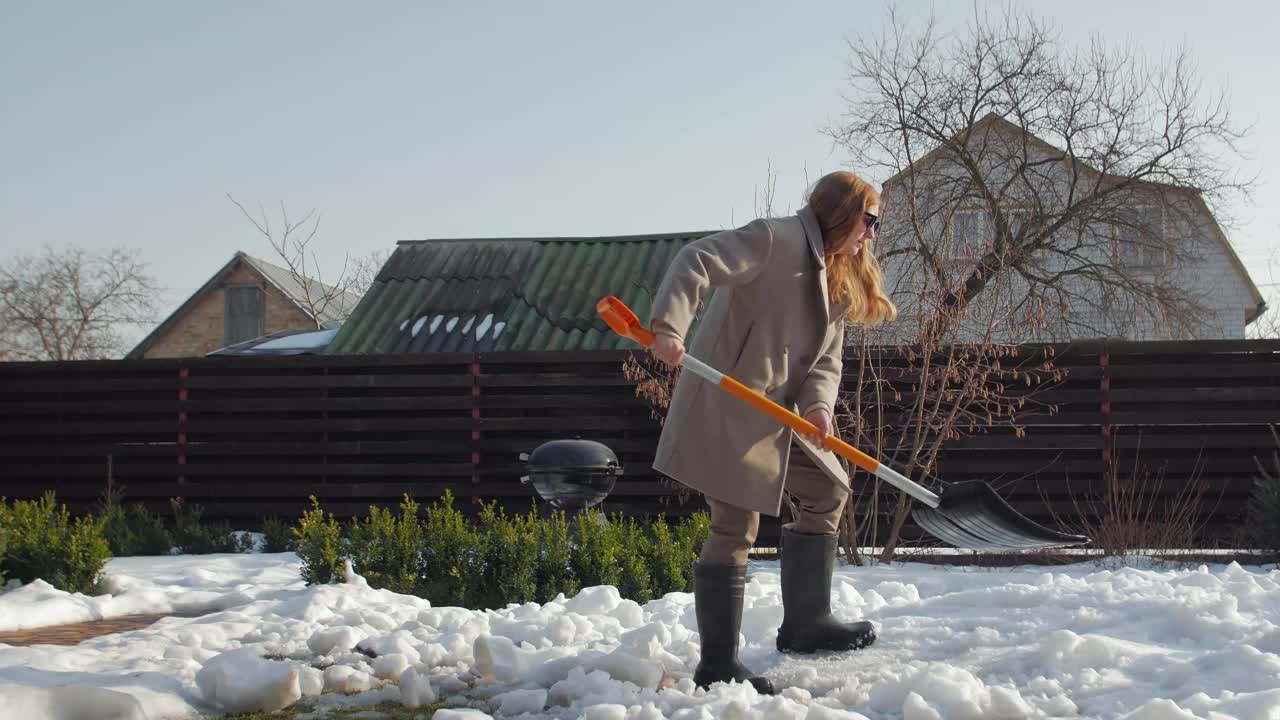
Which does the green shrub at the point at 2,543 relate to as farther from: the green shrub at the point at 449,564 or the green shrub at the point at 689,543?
the green shrub at the point at 689,543

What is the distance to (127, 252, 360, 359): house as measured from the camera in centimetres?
3177

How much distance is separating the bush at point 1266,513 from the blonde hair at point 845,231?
203 inches

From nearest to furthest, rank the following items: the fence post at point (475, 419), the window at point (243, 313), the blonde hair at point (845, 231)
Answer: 1. the blonde hair at point (845, 231)
2. the fence post at point (475, 419)
3. the window at point (243, 313)

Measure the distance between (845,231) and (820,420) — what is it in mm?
602

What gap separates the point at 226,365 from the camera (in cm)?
934

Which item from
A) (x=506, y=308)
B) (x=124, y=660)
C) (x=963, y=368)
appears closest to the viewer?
(x=124, y=660)

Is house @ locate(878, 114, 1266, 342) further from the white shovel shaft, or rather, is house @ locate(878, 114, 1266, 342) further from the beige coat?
the beige coat

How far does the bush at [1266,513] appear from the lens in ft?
23.9

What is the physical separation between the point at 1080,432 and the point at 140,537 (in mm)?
6984

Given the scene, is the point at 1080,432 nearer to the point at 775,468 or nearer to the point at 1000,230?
the point at 775,468

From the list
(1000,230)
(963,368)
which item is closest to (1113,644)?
(963,368)

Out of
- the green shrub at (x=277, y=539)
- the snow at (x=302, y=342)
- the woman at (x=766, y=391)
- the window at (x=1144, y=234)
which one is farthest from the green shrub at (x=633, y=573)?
the window at (x=1144, y=234)

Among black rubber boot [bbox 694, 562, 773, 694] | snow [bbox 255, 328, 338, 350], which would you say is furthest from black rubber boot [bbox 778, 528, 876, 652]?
snow [bbox 255, 328, 338, 350]

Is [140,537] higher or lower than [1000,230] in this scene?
lower
